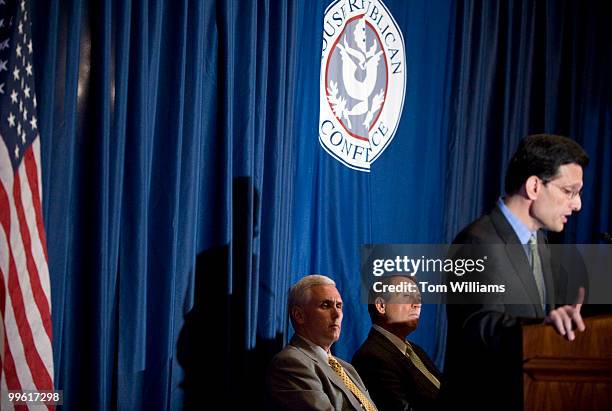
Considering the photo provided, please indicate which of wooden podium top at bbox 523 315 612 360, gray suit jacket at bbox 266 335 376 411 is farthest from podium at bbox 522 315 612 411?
gray suit jacket at bbox 266 335 376 411

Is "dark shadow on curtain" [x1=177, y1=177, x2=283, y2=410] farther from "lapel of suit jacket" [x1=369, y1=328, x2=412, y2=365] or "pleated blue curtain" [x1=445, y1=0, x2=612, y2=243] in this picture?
"pleated blue curtain" [x1=445, y1=0, x2=612, y2=243]

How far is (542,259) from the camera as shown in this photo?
97.7 inches

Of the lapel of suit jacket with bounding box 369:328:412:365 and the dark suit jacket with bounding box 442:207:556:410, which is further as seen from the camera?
the lapel of suit jacket with bounding box 369:328:412:365

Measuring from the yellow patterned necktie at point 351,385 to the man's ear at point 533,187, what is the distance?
1.53 metres

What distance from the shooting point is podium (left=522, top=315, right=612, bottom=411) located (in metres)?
2.17

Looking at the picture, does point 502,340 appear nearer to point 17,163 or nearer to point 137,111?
point 17,163

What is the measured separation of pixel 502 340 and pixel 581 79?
4061 mm

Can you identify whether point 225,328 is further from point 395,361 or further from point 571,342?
point 571,342

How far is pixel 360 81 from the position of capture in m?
4.57

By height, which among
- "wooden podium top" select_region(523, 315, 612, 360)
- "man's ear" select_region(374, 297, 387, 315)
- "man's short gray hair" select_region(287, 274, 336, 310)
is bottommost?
"man's ear" select_region(374, 297, 387, 315)

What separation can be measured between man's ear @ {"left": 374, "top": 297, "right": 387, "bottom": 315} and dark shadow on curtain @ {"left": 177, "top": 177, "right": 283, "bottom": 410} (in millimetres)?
624

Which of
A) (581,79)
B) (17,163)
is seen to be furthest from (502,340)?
(581,79)

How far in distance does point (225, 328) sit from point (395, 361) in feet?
2.66

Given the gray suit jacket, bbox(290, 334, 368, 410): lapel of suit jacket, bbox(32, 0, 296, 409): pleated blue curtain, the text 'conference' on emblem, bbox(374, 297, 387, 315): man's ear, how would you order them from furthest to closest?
the text 'conference' on emblem
bbox(374, 297, 387, 315): man's ear
bbox(290, 334, 368, 410): lapel of suit jacket
the gray suit jacket
bbox(32, 0, 296, 409): pleated blue curtain
